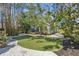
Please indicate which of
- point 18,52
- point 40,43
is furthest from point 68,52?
point 18,52

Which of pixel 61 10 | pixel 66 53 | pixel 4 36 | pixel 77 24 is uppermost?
pixel 61 10

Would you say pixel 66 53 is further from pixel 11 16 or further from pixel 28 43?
pixel 11 16

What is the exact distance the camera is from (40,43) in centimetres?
212

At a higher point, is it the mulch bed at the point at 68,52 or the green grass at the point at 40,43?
the green grass at the point at 40,43

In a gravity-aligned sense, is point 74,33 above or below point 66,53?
above

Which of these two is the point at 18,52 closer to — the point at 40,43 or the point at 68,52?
the point at 40,43

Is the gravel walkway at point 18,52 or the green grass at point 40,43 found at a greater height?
the green grass at point 40,43

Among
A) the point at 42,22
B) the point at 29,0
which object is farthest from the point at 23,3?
the point at 42,22

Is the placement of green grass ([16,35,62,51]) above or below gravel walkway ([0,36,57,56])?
above

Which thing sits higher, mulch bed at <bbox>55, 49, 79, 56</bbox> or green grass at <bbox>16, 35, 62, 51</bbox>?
green grass at <bbox>16, 35, 62, 51</bbox>

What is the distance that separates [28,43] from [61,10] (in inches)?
19.1

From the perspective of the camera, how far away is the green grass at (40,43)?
6.95ft

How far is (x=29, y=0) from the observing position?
6.96 feet

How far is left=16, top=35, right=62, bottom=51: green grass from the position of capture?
83.4 inches
